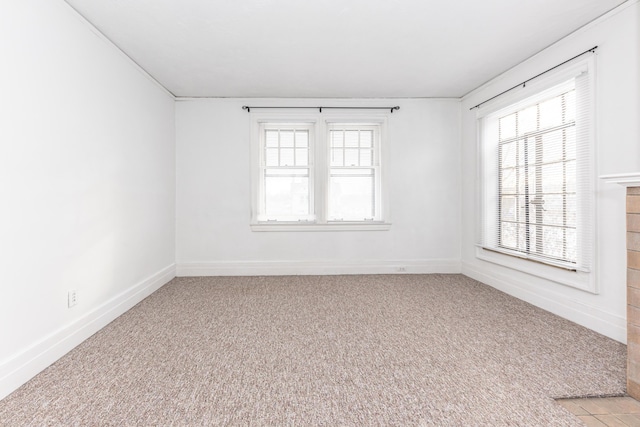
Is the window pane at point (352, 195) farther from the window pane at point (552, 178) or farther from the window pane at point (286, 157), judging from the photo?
the window pane at point (552, 178)

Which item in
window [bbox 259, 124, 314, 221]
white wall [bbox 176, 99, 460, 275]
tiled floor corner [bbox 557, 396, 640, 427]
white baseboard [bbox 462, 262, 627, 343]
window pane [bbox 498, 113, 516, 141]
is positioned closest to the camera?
tiled floor corner [bbox 557, 396, 640, 427]

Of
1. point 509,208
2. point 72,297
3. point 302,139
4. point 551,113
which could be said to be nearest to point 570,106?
point 551,113

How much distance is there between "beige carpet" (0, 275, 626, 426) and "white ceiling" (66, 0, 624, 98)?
2604 mm

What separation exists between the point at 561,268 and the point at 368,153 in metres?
2.81

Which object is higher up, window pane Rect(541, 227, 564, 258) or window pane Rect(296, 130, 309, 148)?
window pane Rect(296, 130, 309, 148)

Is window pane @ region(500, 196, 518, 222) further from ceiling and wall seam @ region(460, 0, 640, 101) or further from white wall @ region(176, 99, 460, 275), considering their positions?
ceiling and wall seam @ region(460, 0, 640, 101)

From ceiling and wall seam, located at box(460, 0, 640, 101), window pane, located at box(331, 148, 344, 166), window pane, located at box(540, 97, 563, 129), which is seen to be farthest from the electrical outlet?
ceiling and wall seam, located at box(460, 0, 640, 101)

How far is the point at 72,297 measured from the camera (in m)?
2.32

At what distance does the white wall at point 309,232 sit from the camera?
445 centimetres

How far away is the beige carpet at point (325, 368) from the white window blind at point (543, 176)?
74 centimetres

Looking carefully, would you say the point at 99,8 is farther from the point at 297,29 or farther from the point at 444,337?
the point at 444,337

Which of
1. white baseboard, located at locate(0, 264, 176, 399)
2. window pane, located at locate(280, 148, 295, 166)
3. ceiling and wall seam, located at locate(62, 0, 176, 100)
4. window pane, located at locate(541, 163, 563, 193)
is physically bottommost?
white baseboard, located at locate(0, 264, 176, 399)

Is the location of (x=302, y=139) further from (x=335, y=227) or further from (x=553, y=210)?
(x=553, y=210)

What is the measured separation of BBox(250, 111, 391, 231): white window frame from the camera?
4504 mm
